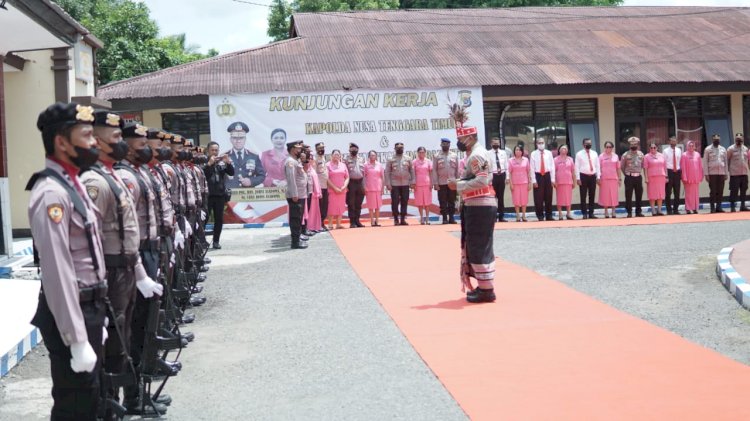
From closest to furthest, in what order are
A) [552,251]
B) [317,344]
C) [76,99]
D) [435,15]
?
Answer: [317,344], [552,251], [76,99], [435,15]

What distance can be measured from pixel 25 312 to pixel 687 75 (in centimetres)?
1744

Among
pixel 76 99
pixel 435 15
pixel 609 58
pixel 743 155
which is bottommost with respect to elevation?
pixel 743 155

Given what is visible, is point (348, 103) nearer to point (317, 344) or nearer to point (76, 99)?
point (76, 99)

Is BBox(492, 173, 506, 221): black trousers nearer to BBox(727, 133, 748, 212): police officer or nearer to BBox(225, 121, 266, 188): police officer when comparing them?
BBox(225, 121, 266, 188): police officer

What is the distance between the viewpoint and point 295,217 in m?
14.6

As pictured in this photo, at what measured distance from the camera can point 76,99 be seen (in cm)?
1453

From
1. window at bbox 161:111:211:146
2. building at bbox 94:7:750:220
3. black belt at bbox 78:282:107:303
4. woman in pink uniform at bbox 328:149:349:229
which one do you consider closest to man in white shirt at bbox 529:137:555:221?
building at bbox 94:7:750:220

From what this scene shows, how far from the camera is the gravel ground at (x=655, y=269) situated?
298 inches

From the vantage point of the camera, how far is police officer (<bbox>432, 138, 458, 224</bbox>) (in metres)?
18.6

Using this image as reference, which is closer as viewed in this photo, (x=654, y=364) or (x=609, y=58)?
(x=654, y=364)

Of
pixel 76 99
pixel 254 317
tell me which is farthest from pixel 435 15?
pixel 254 317

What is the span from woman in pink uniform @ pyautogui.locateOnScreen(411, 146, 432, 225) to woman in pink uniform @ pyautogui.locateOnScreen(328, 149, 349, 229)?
1.63 m

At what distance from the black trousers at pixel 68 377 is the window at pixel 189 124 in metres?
17.0

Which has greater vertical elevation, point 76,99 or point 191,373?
point 76,99
